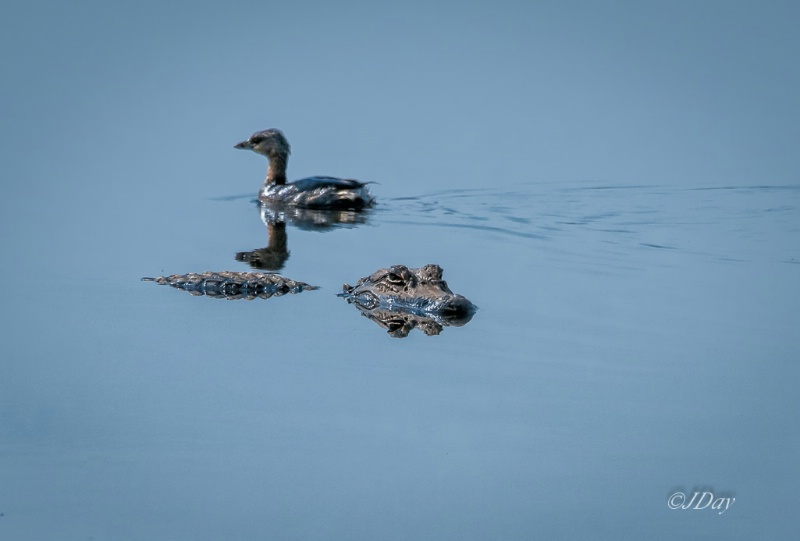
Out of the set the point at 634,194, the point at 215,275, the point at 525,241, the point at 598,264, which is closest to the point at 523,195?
the point at 634,194

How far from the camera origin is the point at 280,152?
2081cm

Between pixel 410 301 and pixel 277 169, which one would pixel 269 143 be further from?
pixel 410 301

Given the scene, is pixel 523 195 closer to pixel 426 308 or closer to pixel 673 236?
pixel 673 236

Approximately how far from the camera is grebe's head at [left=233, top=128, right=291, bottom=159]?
20.8 meters

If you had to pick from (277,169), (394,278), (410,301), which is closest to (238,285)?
(394,278)

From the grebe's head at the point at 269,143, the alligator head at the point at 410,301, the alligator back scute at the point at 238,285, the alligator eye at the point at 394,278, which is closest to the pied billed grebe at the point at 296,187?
the grebe's head at the point at 269,143

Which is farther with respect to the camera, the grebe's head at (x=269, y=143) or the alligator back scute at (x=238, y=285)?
the grebe's head at (x=269, y=143)

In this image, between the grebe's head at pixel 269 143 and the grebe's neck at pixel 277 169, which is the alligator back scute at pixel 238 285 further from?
the grebe's head at pixel 269 143

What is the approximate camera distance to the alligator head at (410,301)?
12.4 meters

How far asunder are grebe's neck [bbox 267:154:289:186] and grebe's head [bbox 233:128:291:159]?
1.7 inches

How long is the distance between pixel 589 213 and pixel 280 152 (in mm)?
5360

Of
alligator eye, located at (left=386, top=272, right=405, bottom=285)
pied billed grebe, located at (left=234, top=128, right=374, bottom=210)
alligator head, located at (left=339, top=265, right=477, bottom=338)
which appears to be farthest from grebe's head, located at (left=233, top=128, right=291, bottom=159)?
alligator eye, located at (left=386, top=272, right=405, bottom=285)

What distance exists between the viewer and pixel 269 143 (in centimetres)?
2086

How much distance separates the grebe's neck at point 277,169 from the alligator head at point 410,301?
7.55 meters
